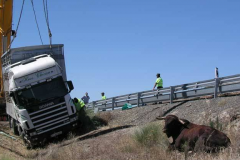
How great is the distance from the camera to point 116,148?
12.6 m

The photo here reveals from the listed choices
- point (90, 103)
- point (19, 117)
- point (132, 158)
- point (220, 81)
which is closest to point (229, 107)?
point (220, 81)

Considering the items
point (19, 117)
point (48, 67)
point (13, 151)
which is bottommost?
point (13, 151)

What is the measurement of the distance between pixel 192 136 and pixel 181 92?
10422 millimetres

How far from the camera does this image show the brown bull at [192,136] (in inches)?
400

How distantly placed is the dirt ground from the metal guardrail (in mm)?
759

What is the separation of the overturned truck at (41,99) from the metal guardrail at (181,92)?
5.44 metres

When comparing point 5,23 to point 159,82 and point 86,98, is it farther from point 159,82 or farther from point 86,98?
point 159,82

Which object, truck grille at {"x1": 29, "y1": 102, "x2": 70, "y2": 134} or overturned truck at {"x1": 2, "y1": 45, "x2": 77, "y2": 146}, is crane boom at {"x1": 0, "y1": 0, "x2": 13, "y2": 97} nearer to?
overturned truck at {"x1": 2, "y1": 45, "x2": 77, "y2": 146}

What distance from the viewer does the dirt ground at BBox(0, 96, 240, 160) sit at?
12.4 m

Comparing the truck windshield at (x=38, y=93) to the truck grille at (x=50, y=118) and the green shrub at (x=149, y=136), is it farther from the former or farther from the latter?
the green shrub at (x=149, y=136)

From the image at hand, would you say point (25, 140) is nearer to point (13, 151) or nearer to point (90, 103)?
point (13, 151)

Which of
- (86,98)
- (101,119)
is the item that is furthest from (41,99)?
(86,98)

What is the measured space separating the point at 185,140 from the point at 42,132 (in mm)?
8851

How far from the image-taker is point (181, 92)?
822 inches
